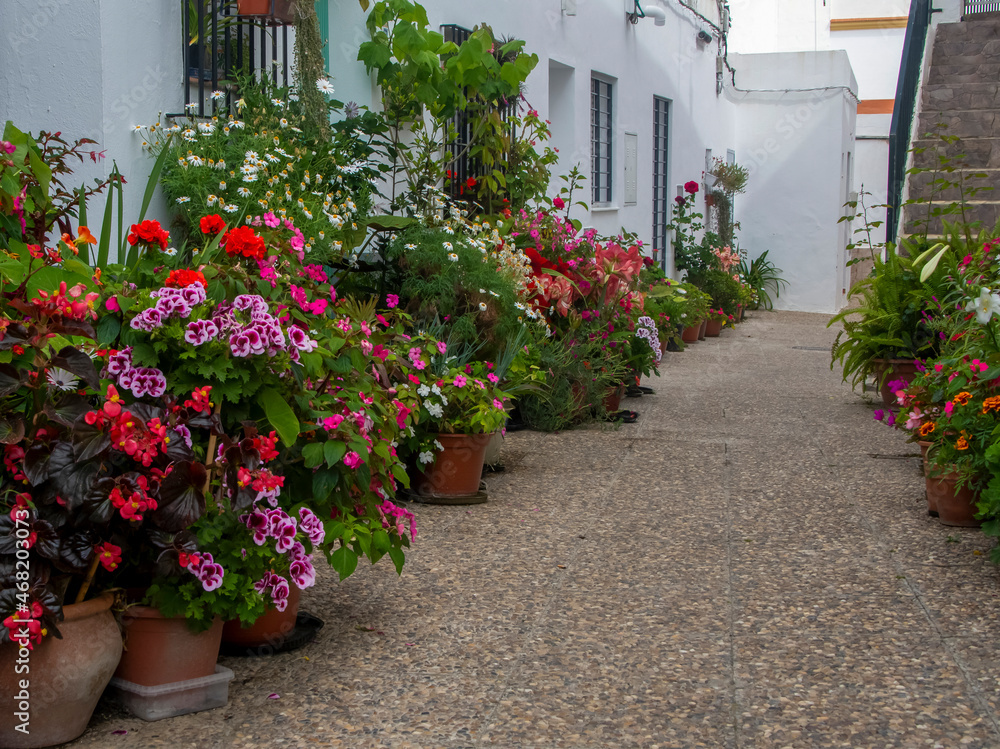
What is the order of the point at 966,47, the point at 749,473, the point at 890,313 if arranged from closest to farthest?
the point at 749,473 < the point at 890,313 < the point at 966,47

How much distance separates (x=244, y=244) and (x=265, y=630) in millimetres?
1127

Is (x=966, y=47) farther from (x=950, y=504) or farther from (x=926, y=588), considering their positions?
(x=926, y=588)

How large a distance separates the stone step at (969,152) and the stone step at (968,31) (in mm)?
2215

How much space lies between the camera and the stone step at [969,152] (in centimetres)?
890

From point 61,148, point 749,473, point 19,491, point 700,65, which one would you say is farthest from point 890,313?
point 700,65

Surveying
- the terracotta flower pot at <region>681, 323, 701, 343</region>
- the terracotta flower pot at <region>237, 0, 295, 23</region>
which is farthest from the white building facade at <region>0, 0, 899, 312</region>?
the terracotta flower pot at <region>681, 323, 701, 343</region>

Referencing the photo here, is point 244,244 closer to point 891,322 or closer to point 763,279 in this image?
point 891,322

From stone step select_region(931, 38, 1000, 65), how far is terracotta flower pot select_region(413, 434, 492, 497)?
8395 mm

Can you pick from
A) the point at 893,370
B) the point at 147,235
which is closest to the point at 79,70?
the point at 147,235

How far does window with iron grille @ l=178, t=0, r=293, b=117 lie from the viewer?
4773 millimetres

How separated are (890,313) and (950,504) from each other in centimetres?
298

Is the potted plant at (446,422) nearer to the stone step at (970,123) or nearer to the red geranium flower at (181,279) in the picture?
the red geranium flower at (181,279)

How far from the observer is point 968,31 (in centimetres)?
1070

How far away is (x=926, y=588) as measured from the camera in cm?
350
